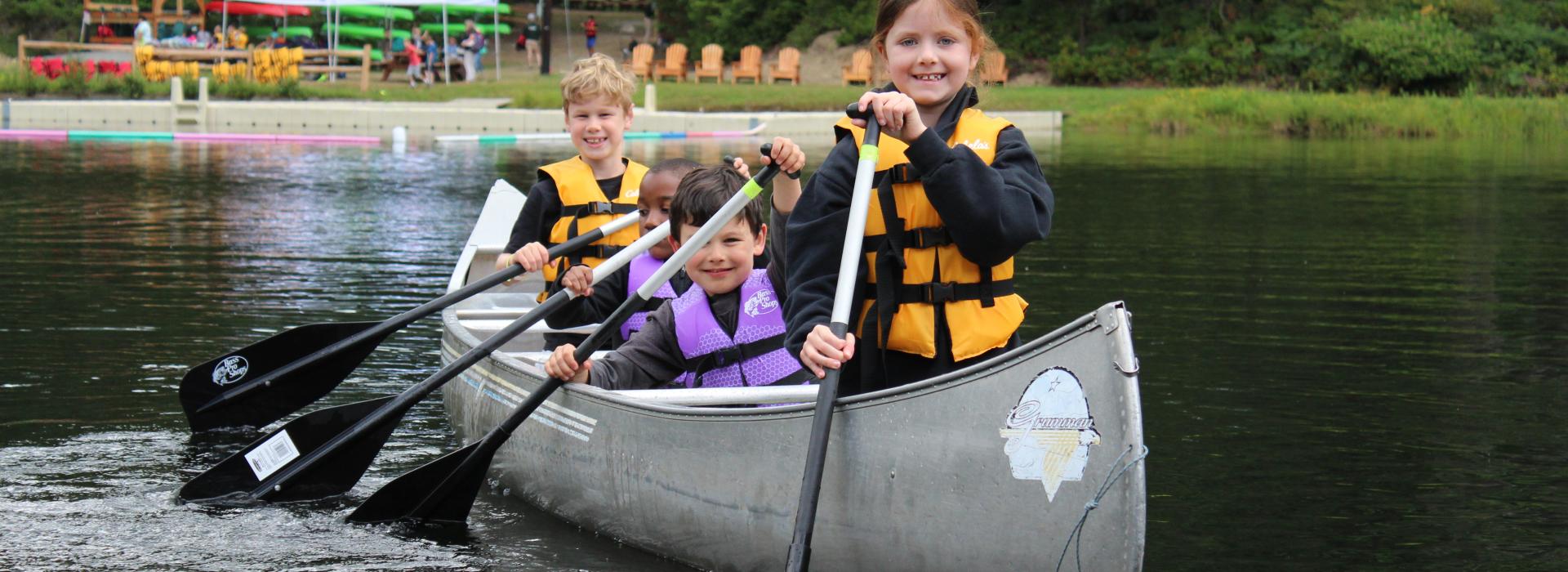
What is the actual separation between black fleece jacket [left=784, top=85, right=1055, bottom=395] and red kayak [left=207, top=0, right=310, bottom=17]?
2717 cm

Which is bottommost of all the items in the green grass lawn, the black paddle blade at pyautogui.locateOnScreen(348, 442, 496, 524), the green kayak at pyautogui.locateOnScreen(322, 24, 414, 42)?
the black paddle blade at pyautogui.locateOnScreen(348, 442, 496, 524)

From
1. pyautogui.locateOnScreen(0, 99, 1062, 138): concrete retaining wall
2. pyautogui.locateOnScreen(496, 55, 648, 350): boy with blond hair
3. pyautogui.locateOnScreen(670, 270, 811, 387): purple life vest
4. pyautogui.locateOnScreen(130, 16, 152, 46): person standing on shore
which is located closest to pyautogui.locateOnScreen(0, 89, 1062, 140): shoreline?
pyautogui.locateOnScreen(0, 99, 1062, 138): concrete retaining wall

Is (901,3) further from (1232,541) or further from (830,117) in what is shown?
(830,117)

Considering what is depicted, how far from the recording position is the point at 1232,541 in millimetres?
4383

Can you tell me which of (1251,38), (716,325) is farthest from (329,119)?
(716,325)

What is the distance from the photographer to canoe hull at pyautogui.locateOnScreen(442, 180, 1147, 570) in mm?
3018

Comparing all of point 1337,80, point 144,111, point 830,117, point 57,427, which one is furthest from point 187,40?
point 57,427

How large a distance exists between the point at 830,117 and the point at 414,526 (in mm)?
17454

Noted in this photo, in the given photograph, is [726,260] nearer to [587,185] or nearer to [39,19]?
[587,185]

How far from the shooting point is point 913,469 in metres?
3.36

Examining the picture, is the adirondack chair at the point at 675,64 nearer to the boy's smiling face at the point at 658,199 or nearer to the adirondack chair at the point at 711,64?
the adirondack chair at the point at 711,64

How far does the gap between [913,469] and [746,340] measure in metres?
1.12

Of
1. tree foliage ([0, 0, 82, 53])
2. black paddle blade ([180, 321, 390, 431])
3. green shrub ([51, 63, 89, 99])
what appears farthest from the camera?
tree foliage ([0, 0, 82, 53])

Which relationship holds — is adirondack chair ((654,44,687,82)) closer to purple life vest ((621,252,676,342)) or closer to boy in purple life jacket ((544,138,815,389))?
purple life vest ((621,252,676,342))
